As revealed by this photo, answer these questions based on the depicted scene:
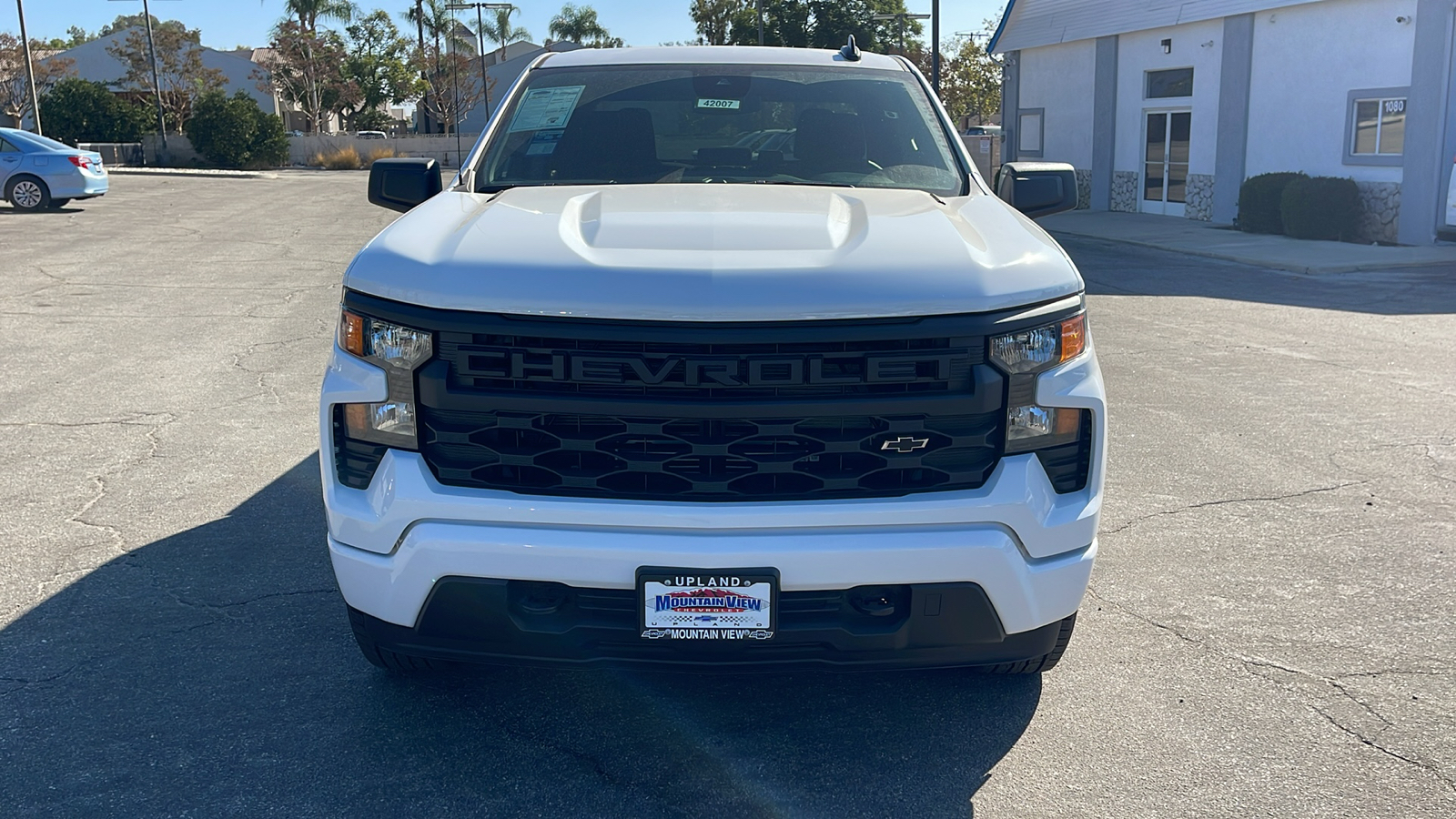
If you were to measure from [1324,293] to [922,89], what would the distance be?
10.3m

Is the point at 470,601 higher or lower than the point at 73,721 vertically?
higher

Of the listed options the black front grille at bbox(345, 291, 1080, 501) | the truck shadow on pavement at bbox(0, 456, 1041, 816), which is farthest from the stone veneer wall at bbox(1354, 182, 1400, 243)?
the black front grille at bbox(345, 291, 1080, 501)

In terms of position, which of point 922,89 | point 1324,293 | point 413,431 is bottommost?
point 1324,293

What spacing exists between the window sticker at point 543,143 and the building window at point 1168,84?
74.4 feet

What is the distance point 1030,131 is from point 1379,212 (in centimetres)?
1244

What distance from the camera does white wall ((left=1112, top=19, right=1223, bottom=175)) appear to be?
77.4ft

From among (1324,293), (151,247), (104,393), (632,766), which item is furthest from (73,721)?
(151,247)

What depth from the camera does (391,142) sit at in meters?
56.1

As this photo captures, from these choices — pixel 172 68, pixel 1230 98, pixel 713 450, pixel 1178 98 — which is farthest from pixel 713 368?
pixel 172 68

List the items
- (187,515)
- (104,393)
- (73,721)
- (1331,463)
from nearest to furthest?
(73,721), (187,515), (1331,463), (104,393)

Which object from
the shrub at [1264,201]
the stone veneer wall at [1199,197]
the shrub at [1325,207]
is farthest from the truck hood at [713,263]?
the stone veneer wall at [1199,197]

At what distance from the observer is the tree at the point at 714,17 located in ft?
236

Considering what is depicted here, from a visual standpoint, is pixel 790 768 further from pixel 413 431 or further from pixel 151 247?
pixel 151 247

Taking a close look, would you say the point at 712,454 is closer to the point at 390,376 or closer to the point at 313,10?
the point at 390,376
